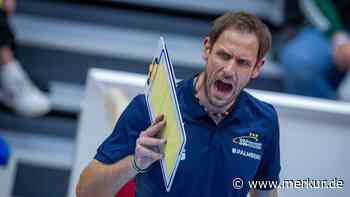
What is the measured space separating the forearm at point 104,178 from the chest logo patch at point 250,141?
0.16 meters

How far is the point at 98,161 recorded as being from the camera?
3.20ft

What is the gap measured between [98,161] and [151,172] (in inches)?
3.0

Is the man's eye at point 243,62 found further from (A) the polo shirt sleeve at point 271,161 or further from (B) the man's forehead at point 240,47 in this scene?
(A) the polo shirt sleeve at point 271,161

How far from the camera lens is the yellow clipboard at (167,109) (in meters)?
0.81

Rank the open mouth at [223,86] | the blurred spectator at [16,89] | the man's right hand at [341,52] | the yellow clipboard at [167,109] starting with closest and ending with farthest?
1. the yellow clipboard at [167,109]
2. the open mouth at [223,86]
3. the man's right hand at [341,52]
4. the blurred spectator at [16,89]

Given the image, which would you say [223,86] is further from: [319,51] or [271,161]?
[319,51]

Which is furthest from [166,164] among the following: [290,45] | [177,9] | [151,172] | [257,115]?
[177,9]

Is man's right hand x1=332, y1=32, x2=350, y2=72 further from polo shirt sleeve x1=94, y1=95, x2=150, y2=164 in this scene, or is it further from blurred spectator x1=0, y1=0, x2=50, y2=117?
polo shirt sleeve x1=94, y1=95, x2=150, y2=164

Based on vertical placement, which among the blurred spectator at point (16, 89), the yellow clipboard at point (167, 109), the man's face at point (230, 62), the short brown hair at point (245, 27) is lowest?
the blurred spectator at point (16, 89)

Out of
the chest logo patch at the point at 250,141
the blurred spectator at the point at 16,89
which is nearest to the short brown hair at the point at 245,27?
the chest logo patch at the point at 250,141

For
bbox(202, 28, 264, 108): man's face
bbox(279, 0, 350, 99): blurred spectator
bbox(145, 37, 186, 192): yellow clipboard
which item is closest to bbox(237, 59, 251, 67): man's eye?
bbox(202, 28, 264, 108): man's face

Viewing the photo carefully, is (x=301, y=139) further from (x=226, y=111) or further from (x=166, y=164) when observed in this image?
(x=166, y=164)

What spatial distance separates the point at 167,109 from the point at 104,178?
16 cm

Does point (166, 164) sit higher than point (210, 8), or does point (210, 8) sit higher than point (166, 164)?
point (210, 8)
